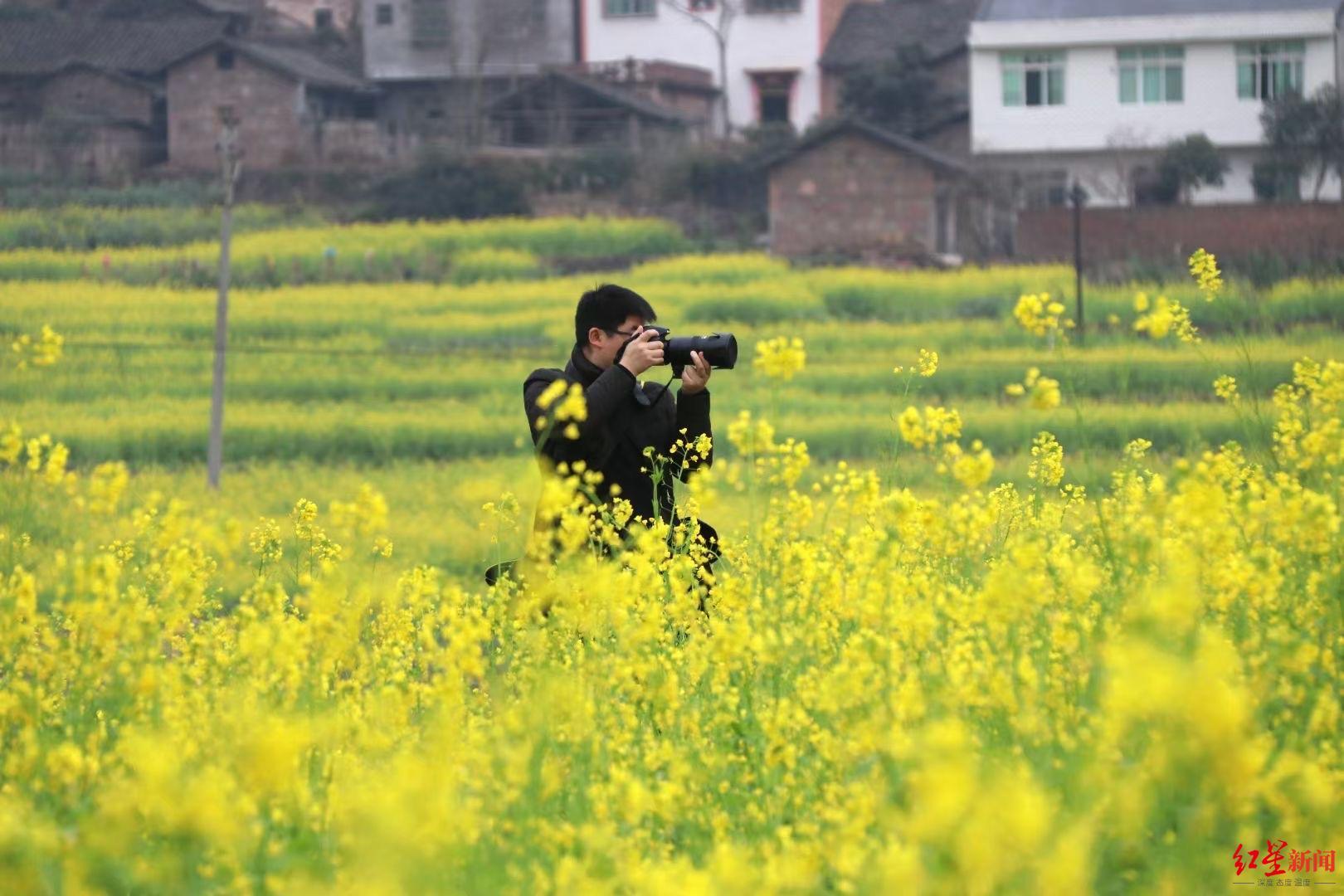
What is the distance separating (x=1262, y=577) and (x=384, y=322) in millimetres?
19480

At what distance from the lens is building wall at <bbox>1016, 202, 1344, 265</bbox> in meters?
23.7

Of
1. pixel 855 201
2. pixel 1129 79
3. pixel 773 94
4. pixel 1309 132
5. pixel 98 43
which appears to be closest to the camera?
pixel 855 201

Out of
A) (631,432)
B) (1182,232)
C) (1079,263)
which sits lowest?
(631,432)

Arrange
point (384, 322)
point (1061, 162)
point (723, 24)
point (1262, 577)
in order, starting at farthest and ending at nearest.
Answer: point (723, 24)
point (1061, 162)
point (384, 322)
point (1262, 577)

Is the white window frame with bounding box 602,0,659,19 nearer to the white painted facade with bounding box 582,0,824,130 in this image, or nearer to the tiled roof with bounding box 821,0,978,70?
the white painted facade with bounding box 582,0,824,130

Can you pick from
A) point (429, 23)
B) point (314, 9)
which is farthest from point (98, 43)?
point (314, 9)

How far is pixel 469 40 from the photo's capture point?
111 feet

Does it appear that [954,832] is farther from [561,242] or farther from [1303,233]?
[561,242]

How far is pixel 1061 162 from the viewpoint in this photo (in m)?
28.9

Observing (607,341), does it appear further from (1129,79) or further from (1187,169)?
(1129,79)

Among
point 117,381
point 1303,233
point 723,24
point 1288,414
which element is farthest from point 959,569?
point 723,24

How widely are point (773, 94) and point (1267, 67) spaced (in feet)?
28.2

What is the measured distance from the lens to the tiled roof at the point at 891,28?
32.7 meters

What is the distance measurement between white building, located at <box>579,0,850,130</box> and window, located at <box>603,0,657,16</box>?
0.5 inches
